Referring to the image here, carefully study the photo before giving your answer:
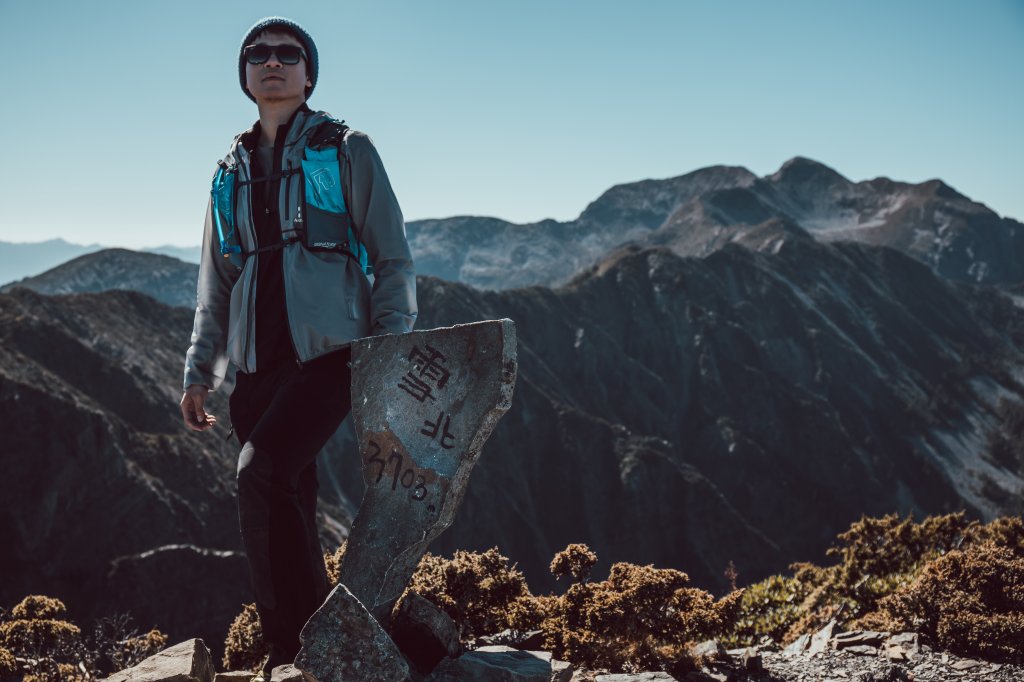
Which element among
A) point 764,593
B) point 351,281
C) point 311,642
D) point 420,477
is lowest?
point 764,593

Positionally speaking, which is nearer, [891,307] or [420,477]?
[420,477]

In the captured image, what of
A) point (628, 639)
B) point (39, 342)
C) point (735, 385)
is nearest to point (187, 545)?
point (39, 342)

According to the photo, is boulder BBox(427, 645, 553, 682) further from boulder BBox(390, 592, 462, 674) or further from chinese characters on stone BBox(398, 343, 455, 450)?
chinese characters on stone BBox(398, 343, 455, 450)

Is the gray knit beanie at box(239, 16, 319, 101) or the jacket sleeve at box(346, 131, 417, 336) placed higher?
the gray knit beanie at box(239, 16, 319, 101)

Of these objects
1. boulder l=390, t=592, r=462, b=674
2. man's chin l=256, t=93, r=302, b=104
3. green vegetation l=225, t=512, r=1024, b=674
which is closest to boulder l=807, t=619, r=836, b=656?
green vegetation l=225, t=512, r=1024, b=674

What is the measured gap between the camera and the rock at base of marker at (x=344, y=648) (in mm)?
2553

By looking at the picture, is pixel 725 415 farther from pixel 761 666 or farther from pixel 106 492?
pixel 761 666

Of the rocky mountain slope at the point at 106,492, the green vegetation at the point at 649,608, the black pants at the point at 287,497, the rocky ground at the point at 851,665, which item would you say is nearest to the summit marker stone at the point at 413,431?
the black pants at the point at 287,497

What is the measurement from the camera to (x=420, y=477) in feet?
9.76

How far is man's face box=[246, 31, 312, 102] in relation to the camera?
129 inches

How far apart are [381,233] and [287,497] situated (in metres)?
1.12

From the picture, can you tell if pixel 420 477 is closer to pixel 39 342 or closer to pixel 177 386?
pixel 39 342

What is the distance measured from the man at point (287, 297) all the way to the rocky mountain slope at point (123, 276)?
106 metres

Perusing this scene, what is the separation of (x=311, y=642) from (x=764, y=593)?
256 inches
